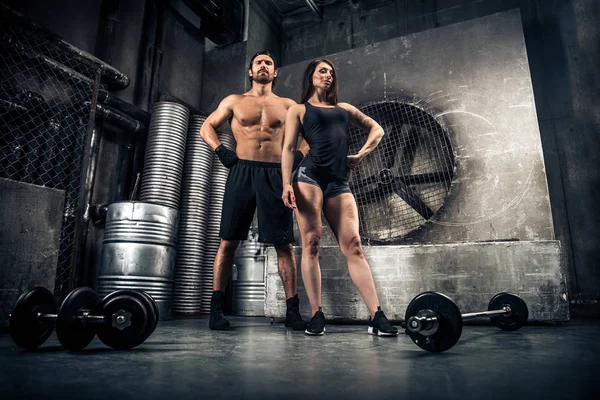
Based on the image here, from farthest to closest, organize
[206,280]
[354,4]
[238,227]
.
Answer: [354,4]
[206,280]
[238,227]

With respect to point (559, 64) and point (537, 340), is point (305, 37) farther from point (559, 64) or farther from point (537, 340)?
point (537, 340)

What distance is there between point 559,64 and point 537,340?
3.92 metres

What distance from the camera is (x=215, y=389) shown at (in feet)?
3.53

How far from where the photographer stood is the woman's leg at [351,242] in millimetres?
2445

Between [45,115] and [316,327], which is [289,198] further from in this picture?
[45,115]

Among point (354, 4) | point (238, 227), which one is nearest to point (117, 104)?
point (238, 227)

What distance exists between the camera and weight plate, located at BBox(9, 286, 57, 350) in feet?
5.65

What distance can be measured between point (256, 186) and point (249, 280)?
2.02 meters

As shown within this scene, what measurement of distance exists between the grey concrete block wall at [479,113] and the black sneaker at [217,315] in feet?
6.50

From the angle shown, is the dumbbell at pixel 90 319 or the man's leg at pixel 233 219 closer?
the dumbbell at pixel 90 319

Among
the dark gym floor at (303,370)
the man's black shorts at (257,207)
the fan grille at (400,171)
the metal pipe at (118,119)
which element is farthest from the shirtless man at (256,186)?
the metal pipe at (118,119)

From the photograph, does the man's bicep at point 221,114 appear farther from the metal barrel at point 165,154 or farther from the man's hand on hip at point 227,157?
the metal barrel at point 165,154

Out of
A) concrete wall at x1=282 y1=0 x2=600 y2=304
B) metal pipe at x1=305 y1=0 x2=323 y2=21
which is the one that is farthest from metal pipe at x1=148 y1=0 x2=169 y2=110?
concrete wall at x1=282 y1=0 x2=600 y2=304

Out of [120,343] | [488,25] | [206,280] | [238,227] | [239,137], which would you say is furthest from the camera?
[206,280]
